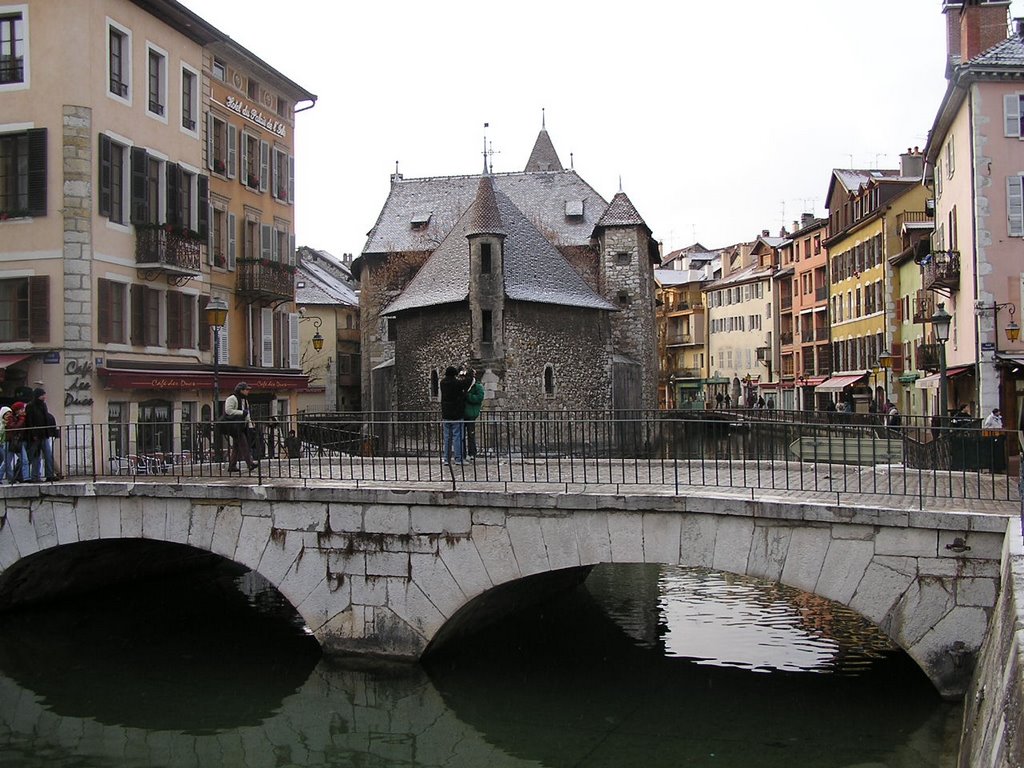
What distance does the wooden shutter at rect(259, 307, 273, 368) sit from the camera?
32.2 meters

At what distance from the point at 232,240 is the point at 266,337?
3.33 m

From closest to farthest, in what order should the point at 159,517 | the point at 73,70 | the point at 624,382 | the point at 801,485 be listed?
the point at 801,485 < the point at 159,517 < the point at 73,70 < the point at 624,382

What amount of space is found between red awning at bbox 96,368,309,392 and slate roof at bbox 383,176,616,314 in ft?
35.0

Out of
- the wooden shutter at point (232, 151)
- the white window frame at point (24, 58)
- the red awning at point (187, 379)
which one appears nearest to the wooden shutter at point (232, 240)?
the wooden shutter at point (232, 151)

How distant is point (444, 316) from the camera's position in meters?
41.8

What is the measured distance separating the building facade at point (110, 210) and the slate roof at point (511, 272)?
14011 millimetres

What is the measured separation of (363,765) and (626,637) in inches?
213

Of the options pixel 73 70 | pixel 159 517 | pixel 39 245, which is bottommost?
pixel 159 517

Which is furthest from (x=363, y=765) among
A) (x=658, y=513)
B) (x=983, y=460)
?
(x=983, y=460)

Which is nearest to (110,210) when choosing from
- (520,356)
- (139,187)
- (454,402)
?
(139,187)

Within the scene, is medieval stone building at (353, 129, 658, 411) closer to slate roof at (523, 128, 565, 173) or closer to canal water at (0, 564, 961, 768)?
slate roof at (523, 128, 565, 173)

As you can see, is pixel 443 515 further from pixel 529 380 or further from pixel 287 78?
pixel 529 380

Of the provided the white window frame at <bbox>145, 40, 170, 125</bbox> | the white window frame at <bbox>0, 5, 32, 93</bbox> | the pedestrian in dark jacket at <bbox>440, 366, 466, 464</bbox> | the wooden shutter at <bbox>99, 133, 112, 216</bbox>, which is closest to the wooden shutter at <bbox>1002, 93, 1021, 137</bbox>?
the pedestrian in dark jacket at <bbox>440, 366, 466, 464</bbox>

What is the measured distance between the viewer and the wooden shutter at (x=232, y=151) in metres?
30.2
